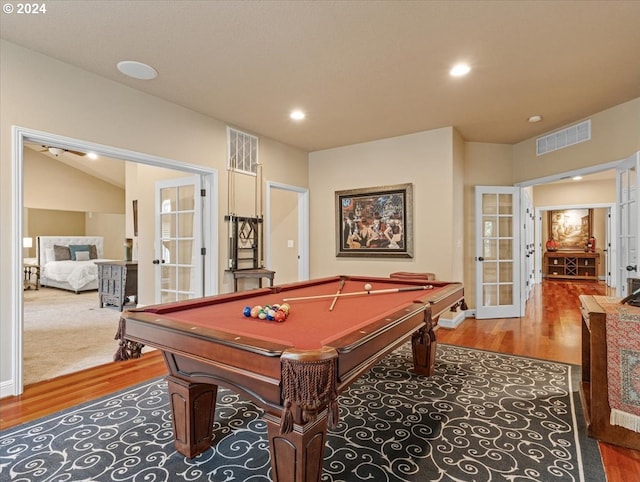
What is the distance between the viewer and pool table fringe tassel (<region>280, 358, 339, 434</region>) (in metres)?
1.06

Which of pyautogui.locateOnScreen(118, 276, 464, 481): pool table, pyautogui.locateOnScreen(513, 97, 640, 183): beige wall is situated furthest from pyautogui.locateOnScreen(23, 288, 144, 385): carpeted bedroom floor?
pyautogui.locateOnScreen(513, 97, 640, 183): beige wall

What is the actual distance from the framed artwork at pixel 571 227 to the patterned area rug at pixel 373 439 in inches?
343

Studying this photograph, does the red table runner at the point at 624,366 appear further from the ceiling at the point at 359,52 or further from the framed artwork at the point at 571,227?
the framed artwork at the point at 571,227

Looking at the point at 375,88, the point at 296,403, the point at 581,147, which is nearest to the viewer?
the point at 296,403

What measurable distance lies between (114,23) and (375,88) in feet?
7.13

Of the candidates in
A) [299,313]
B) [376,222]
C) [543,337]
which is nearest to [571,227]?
[543,337]

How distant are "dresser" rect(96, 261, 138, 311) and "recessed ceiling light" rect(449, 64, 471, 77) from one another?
534 centimetres

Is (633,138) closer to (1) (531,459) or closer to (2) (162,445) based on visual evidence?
(1) (531,459)

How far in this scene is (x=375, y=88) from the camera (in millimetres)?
3305

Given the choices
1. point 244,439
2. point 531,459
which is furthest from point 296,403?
point 531,459

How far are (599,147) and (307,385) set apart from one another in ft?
15.4

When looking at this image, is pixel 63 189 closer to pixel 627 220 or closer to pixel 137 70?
pixel 137 70

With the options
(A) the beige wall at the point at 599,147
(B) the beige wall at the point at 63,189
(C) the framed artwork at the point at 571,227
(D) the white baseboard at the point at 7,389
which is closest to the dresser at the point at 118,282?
(D) the white baseboard at the point at 7,389

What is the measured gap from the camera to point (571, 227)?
970 cm
